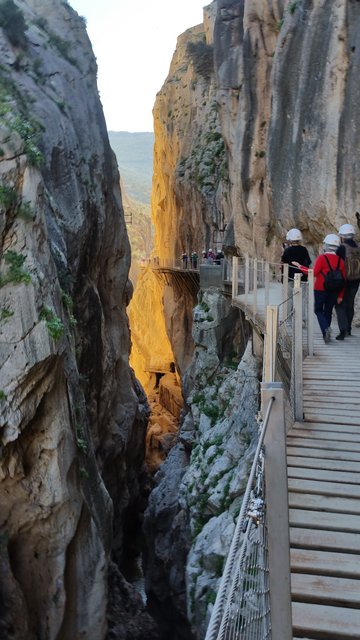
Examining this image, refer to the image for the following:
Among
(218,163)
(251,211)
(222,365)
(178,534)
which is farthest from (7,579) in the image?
(218,163)

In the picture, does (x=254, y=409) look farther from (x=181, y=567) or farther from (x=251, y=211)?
(x=251, y=211)

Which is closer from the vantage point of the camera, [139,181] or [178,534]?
[178,534]

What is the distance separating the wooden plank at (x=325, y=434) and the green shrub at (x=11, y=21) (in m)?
14.2

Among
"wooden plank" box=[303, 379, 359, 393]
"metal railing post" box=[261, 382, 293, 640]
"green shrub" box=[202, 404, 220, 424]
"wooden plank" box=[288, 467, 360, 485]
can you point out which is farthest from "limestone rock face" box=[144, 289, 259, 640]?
"metal railing post" box=[261, 382, 293, 640]

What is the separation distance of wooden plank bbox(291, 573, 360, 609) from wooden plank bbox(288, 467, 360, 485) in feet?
3.87

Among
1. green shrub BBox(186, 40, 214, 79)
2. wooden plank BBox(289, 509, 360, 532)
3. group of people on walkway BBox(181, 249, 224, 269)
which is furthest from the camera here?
green shrub BBox(186, 40, 214, 79)

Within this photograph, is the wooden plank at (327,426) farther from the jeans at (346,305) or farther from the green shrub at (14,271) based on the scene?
the green shrub at (14,271)

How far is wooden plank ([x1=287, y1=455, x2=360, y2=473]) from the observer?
4.84 m

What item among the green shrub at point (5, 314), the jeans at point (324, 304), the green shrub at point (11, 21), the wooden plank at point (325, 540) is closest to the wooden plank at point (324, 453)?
the wooden plank at point (325, 540)

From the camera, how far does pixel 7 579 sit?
9.57 m

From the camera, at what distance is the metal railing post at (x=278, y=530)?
2.31 m

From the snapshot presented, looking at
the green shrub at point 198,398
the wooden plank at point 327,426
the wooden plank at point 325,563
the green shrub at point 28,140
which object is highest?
the green shrub at point 28,140

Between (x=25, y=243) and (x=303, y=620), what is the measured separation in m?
8.27

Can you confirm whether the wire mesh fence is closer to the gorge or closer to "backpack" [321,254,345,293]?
"backpack" [321,254,345,293]
